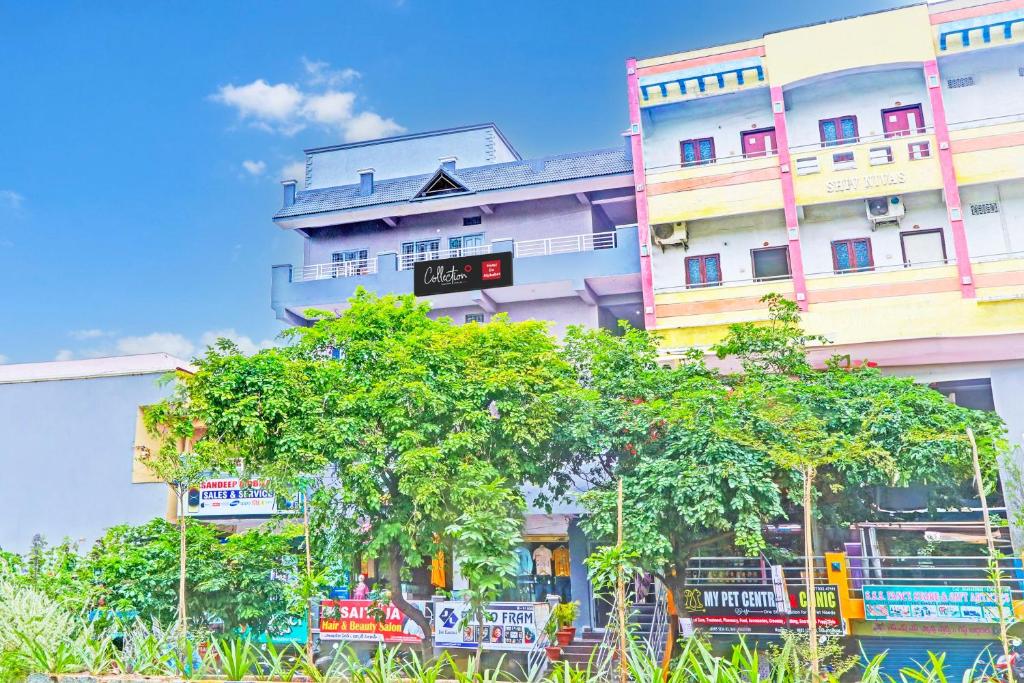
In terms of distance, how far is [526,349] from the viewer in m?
14.6

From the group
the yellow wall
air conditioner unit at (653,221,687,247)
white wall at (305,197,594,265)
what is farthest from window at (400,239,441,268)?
the yellow wall

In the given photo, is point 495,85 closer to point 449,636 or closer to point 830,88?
point 830,88

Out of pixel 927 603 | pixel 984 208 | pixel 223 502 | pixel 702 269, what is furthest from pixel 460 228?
pixel 927 603

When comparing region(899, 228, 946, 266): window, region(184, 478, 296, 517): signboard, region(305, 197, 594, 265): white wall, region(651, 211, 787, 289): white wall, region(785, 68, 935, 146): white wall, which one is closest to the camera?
region(899, 228, 946, 266): window

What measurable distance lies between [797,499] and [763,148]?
976 centimetres

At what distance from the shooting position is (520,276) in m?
19.6

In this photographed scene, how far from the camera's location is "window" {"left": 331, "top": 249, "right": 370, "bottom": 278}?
21953 mm

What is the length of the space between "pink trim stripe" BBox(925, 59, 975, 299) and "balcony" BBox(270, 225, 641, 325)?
260 inches

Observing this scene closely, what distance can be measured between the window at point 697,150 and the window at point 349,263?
28.4 ft

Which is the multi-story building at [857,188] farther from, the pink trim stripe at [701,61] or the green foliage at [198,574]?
the green foliage at [198,574]

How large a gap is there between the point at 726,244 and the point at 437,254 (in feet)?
24.5

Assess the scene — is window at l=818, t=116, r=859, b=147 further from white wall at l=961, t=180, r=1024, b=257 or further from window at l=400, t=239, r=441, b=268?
window at l=400, t=239, r=441, b=268

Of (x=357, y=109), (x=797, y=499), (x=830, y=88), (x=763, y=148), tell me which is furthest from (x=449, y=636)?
(x=357, y=109)

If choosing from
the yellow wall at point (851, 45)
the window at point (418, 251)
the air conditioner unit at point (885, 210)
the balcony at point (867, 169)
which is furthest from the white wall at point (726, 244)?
the window at point (418, 251)
